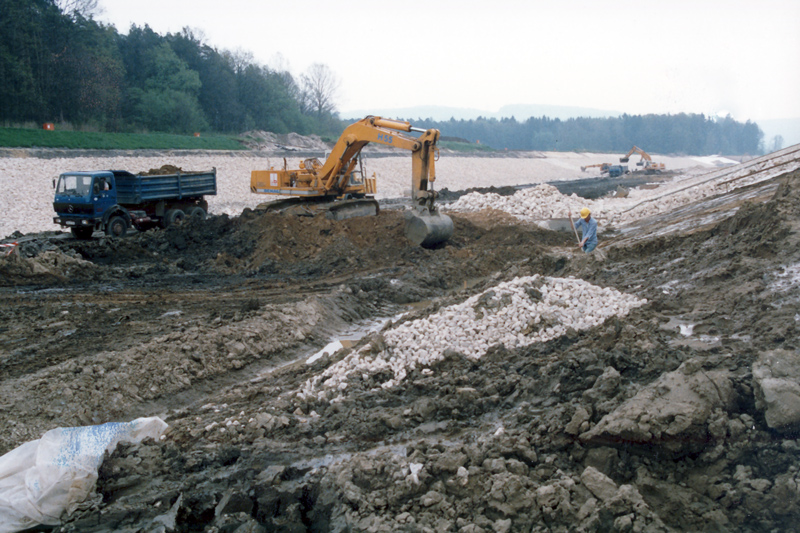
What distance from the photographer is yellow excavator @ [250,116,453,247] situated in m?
14.2

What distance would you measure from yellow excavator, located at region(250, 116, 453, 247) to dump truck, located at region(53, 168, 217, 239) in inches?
91.1

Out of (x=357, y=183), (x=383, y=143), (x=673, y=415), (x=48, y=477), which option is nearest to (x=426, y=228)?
(x=383, y=143)

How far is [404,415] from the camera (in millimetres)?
5777

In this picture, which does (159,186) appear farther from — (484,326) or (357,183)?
(484,326)

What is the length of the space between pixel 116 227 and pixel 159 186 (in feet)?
6.22

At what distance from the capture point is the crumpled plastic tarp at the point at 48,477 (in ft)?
14.8

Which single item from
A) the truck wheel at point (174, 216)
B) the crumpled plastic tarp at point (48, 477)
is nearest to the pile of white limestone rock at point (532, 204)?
the truck wheel at point (174, 216)

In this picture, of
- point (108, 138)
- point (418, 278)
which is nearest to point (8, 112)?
point (108, 138)

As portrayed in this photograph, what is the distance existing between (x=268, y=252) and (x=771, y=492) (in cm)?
1147

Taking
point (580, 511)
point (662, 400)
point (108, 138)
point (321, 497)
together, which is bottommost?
point (321, 497)

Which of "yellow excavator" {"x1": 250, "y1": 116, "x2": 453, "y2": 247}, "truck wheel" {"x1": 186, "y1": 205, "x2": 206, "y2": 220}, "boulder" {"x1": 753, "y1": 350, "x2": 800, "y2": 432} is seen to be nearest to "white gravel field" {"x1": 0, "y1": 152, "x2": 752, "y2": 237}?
"truck wheel" {"x1": 186, "y1": 205, "x2": 206, "y2": 220}

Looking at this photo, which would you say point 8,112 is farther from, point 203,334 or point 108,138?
point 203,334

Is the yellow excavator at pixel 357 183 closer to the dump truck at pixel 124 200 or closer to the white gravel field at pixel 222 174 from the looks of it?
the dump truck at pixel 124 200

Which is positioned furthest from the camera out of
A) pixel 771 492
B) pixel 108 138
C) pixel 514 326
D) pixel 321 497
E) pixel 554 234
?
pixel 108 138
